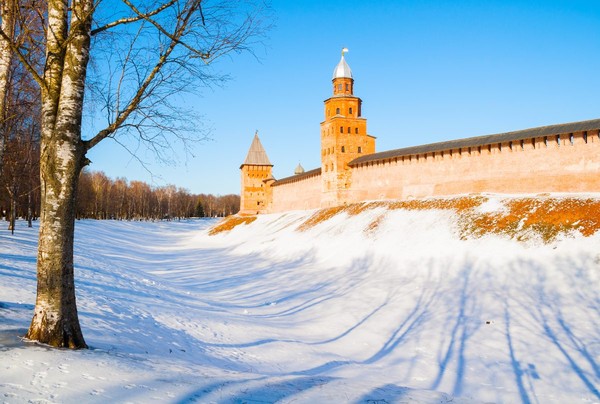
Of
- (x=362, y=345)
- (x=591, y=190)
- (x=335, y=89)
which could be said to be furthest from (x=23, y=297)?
(x=335, y=89)

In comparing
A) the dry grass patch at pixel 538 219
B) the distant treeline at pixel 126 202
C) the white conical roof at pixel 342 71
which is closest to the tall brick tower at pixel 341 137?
the white conical roof at pixel 342 71

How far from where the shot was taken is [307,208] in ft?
140

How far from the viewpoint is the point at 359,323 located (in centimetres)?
1058

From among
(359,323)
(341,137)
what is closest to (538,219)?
(359,323)

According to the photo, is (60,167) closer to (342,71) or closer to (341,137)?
(341,137)

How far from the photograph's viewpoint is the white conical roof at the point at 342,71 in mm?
Answer: 38312

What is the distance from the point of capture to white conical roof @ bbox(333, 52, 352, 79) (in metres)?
38.3

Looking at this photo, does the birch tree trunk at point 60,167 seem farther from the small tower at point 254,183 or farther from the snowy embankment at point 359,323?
the small tower at point 254,183

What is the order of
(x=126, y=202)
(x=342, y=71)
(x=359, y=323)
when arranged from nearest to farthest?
(x=359, y=323) < (x=342, y=71) < (x=126, y=202)

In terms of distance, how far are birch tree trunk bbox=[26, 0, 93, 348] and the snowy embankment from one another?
418mm

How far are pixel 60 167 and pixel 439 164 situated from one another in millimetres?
25714

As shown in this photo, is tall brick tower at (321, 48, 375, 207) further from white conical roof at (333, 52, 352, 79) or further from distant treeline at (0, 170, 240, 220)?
distant treeline at (0, 170, 240, 220)

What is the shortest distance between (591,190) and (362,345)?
16.7 metres

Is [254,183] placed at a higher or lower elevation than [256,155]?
lower
